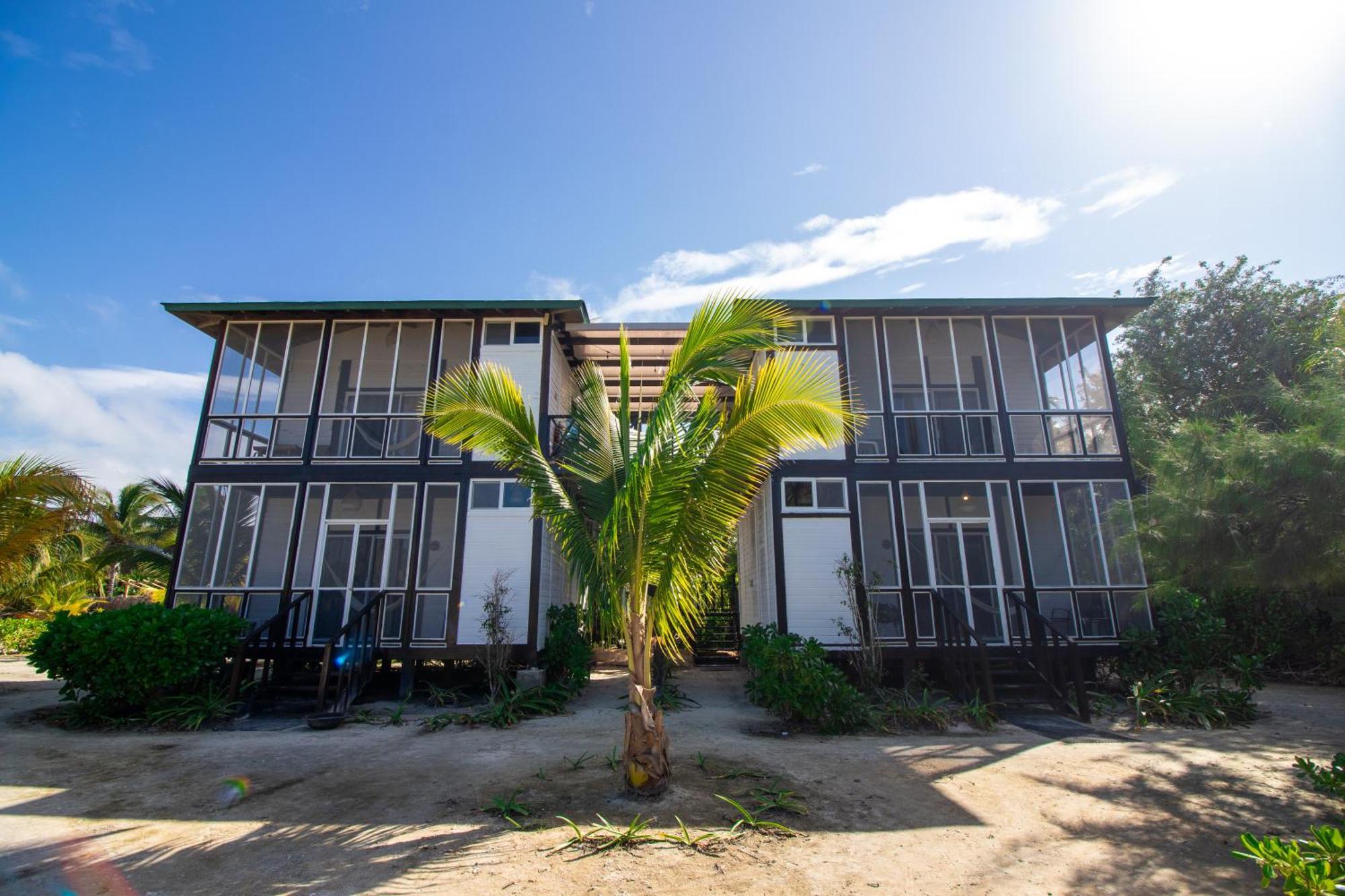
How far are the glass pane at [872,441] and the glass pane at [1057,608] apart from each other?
3713mm

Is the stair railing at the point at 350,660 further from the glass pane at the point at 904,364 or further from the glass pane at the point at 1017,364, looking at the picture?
the glass pane at the point at 1017,364

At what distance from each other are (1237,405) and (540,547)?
19213mm

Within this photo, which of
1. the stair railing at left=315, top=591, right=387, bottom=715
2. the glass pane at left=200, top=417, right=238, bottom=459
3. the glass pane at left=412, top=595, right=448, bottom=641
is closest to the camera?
the stair railing at left=315, top=591, right=387, bottom=715

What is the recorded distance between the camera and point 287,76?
348 inches

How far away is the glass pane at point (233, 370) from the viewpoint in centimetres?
1220

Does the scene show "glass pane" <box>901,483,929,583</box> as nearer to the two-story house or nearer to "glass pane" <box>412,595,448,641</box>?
the two-story house

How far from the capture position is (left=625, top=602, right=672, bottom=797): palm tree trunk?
5.13m

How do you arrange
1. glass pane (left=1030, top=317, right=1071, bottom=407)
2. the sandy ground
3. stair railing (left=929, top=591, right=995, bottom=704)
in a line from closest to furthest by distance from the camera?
the sandy ground < stair railing (left=929, top=591, right=995, bottom=704) < glass pane (left=1030, top=317, right=1071, bottom=407)

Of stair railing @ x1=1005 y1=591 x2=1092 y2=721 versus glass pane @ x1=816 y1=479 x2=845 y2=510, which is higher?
glass pane @ x1=816 y1=479 x2=845 y2=510

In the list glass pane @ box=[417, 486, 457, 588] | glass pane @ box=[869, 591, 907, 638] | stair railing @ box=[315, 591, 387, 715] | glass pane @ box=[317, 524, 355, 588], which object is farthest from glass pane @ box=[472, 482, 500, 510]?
glass pane @ box=[869, 591, 907, 638]

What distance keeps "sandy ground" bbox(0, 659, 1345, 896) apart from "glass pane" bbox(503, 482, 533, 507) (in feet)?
14.1

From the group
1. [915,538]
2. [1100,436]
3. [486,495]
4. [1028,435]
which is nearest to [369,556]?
[486,495]

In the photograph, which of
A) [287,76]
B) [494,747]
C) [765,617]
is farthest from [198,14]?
[765,617]

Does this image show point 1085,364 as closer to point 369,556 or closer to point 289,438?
point 369,556
